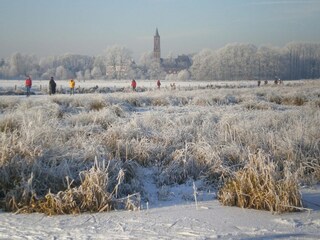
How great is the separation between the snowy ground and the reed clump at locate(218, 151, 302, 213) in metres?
0.13

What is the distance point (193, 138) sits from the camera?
816cm

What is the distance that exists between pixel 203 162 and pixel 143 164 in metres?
1.06

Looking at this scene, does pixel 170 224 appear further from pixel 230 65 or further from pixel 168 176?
pixel 230 65

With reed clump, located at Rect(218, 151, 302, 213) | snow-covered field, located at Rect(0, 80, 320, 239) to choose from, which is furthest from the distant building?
reed clump, located at Rect(218, 151, 302, 213)

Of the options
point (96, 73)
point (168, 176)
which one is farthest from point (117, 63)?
point (168, 176)

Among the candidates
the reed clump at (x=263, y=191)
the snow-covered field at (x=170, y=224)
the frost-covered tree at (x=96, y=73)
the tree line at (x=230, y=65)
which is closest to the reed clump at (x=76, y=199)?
the snow-covered field at (x=170, y=224)

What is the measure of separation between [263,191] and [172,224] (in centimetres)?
138

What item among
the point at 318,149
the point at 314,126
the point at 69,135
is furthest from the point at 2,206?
the point at 314,126

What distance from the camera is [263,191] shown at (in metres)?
5.29

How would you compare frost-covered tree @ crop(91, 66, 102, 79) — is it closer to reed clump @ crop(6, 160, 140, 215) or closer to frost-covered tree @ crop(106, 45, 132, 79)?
frost-covered tree @ crop(106, 45, 132, 79)

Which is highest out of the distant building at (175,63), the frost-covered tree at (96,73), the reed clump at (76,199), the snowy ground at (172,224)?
the distant building at (175,63)

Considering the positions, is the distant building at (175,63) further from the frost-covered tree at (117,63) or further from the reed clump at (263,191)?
the reed clump at (263,191)

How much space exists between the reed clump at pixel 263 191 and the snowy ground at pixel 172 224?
0.13 m

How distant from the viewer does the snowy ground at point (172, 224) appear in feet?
14.3
